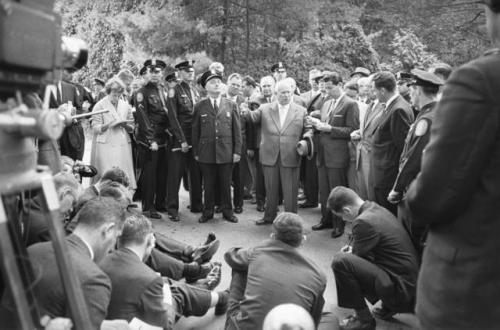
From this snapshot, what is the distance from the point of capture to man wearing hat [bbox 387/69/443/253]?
4504mm

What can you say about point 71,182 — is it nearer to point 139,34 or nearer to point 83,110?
point 83,110

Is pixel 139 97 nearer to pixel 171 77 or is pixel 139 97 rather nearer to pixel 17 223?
pixel 171 77

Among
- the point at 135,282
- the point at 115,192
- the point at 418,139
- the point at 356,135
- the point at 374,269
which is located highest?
the point at 418,139

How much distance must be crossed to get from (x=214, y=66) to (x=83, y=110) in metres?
2.00

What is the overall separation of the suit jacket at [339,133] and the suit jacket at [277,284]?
3.16 meters

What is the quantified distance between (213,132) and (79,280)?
15.5 ft

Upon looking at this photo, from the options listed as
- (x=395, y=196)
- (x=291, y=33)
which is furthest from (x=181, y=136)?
(x=291, y=33)

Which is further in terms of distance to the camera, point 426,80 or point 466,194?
point 426,80

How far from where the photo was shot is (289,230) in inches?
140

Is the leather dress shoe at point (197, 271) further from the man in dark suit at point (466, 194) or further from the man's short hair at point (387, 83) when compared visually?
the man in dark suit at point (466, 194)

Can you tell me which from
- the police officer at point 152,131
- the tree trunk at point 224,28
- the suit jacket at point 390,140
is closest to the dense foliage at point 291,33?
the tree trunk at point 224,28

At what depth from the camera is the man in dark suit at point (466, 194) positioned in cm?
160

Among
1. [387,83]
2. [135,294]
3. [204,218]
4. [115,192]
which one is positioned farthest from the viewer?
[204,218]

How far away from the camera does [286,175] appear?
22.4 feet
